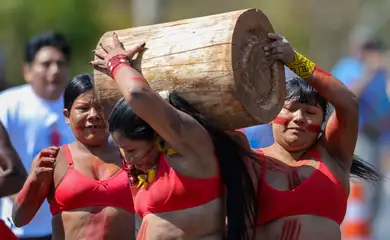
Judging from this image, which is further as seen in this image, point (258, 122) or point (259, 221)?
point (259, 221)

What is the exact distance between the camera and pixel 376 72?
10.4m

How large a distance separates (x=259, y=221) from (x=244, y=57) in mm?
865

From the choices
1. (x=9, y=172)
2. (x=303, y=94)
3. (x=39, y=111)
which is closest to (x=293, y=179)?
(x=303, y=94)

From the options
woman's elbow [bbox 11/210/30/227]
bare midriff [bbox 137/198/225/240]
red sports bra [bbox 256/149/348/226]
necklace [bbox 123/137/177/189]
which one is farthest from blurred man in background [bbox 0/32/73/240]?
bare midriff [bbox 137/198/225/240]

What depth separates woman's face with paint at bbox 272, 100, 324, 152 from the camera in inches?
208

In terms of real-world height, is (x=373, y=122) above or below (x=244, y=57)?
below

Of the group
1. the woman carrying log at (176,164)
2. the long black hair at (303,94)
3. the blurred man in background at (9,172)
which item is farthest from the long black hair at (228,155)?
the blurred man in background at (9,172)

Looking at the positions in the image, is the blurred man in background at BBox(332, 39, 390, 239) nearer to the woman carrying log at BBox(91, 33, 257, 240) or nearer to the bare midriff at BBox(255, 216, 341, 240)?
the bare midriff at BBox(255, 216, 341, 240)

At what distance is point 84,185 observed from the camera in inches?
225

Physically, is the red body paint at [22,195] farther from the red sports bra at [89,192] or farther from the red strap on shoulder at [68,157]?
the red strap on shoulder at [68,157]

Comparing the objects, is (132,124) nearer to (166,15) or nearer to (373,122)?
(373,122)

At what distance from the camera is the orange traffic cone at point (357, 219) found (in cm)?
1027

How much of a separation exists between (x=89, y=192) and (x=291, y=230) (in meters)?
1.20

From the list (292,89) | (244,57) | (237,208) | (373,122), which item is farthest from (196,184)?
(373,122)
